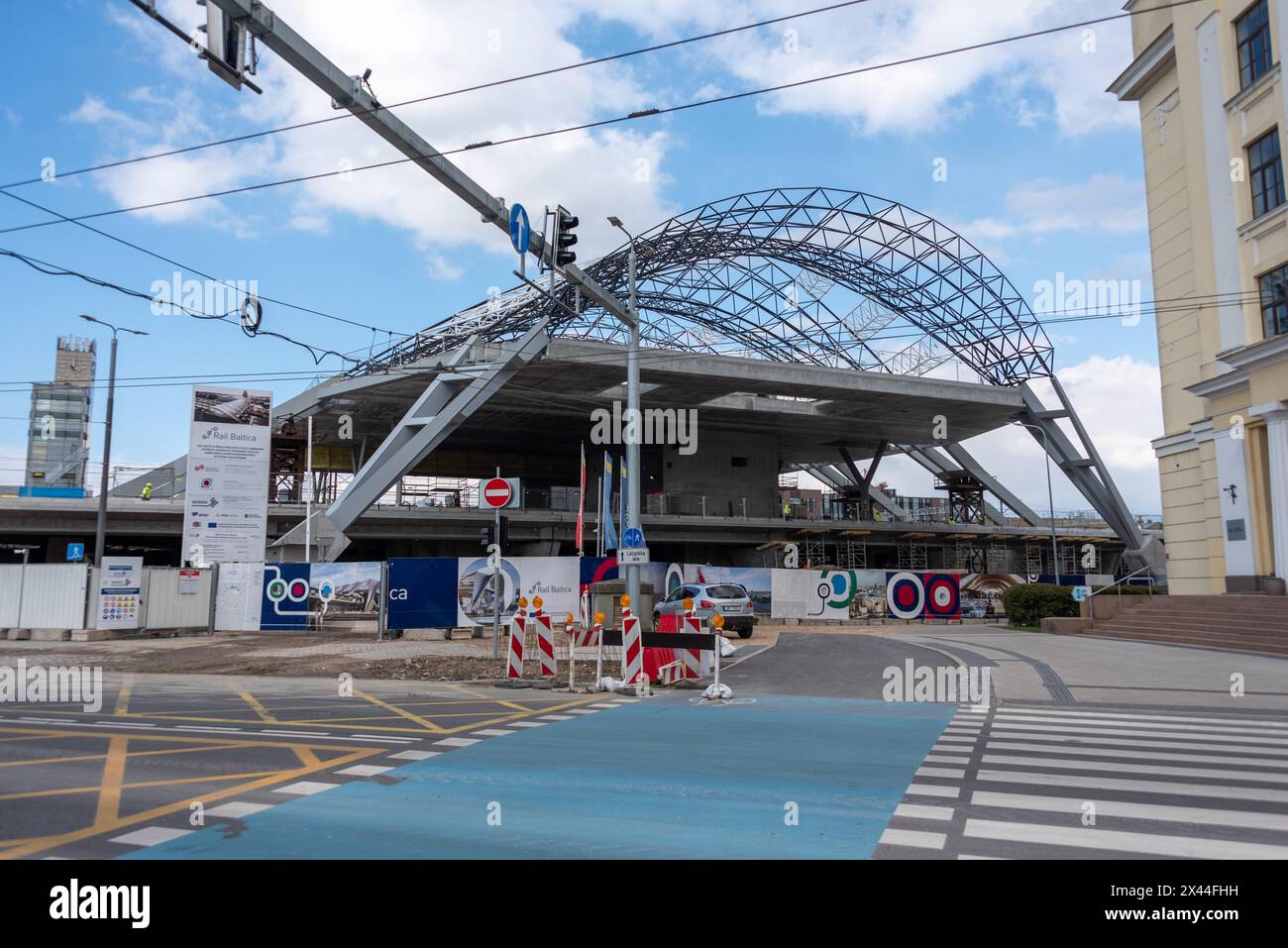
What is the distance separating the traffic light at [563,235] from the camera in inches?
553

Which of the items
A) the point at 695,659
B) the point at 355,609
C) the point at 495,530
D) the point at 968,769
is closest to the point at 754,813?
the point at 968,769

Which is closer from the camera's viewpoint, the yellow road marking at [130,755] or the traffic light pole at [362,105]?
the yellow road marking at [130,755]

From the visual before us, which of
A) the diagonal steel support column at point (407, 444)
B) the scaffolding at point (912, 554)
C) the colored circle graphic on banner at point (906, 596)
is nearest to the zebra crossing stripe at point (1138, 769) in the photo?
the colored circle graphic on banner at point (906, 596)

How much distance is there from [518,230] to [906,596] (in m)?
26.4

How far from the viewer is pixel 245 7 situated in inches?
341

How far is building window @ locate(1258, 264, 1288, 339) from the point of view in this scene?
73.8 ft

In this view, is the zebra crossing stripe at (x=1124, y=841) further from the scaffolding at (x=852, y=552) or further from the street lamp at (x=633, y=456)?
the scaffolding at (x=852, y=552)

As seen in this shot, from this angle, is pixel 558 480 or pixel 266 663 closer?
pixel 266 663

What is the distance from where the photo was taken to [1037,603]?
1230 inches

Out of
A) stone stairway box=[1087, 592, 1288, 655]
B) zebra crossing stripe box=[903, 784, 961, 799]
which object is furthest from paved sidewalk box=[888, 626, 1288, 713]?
zebra crossing stripe box=[903, 784, 961, 799]

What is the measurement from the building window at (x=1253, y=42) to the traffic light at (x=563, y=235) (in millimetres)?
21408

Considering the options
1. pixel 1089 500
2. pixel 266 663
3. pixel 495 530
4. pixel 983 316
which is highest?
pixel 983 316

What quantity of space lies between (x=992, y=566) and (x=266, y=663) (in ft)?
209
